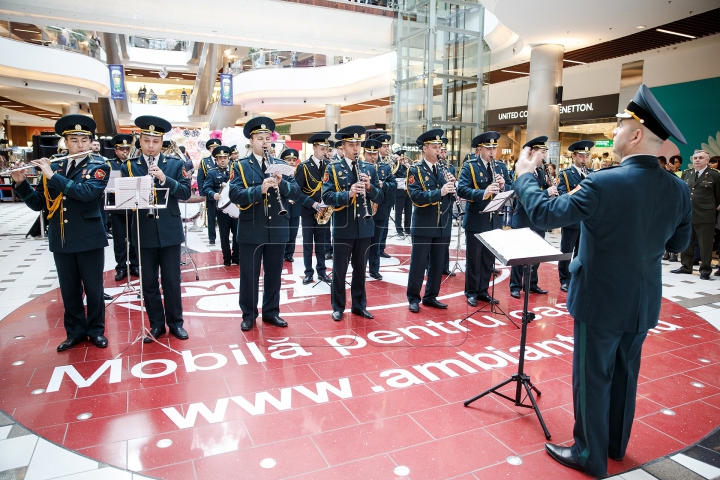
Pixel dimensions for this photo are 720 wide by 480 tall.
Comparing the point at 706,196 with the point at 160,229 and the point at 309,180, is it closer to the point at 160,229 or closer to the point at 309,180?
the point at 309,180

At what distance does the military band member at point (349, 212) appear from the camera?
5.09m

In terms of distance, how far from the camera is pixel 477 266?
19.6ft

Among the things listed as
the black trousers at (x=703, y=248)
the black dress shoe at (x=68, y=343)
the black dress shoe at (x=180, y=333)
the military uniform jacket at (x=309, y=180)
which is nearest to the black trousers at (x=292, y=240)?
the military uniform jacket at (x=309, y=180)

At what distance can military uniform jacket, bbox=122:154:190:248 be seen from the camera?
14.7ft

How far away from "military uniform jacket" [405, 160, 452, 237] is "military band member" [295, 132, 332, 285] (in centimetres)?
140

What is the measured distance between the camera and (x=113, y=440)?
3029 millimetres

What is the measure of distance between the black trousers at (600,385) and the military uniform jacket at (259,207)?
309 centimetres

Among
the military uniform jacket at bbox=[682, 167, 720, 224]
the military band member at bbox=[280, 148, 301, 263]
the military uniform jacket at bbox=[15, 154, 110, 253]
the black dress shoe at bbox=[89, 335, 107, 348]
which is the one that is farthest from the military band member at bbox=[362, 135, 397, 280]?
the military uniform jacket at bbox=[682, 167, 720, 224]

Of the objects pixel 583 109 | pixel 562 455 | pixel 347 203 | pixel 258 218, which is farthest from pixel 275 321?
pixel 583 109

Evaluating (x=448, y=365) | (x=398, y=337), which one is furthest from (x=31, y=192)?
(x=448, y=365)

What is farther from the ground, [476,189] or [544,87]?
[544,87]

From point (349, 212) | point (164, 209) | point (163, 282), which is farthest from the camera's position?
point (349, 212)

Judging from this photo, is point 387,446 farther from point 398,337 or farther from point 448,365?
point 398,337

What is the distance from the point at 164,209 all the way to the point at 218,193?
364 cm
